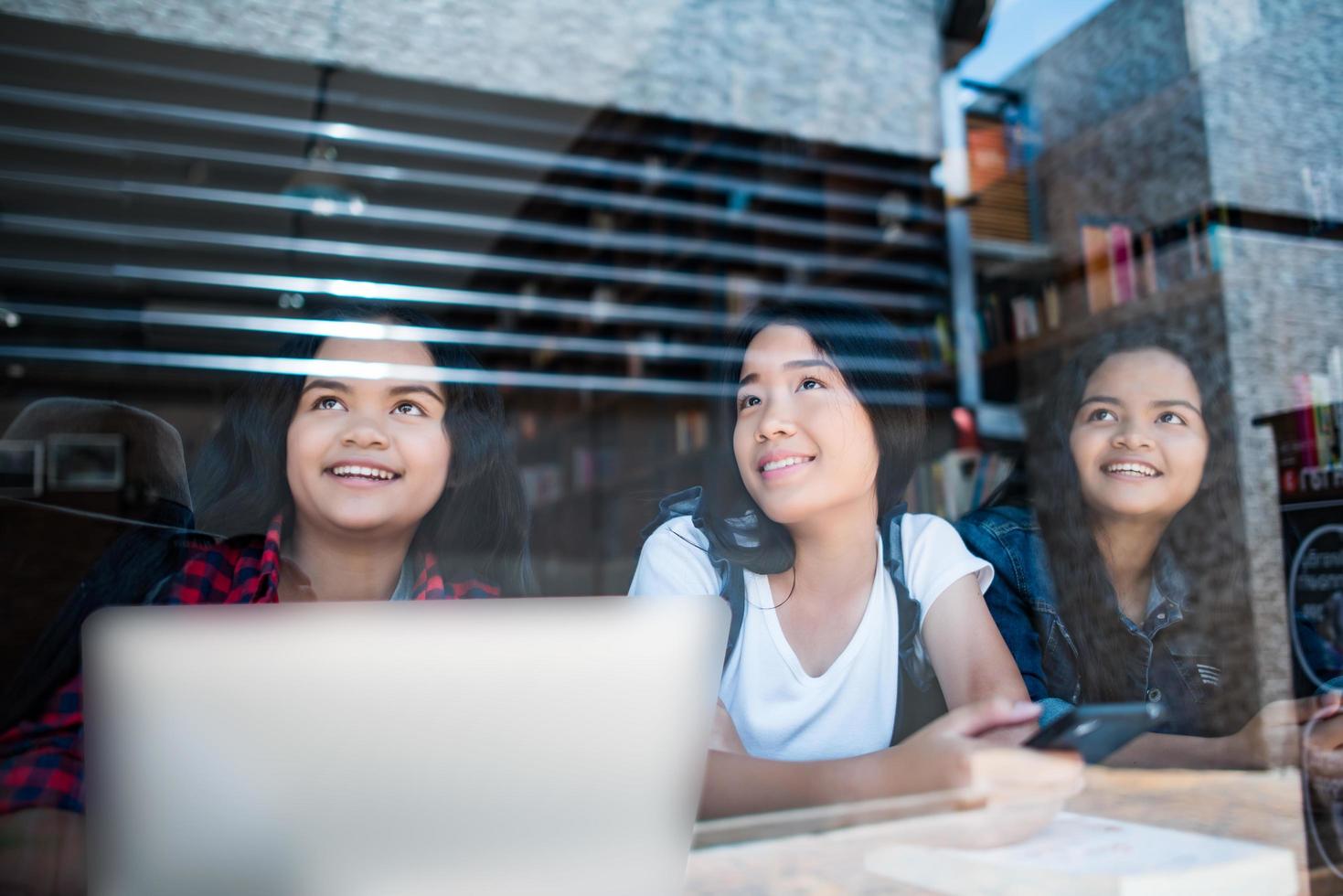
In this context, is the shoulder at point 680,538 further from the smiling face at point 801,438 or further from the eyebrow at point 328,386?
the eyebrow at point 328,386

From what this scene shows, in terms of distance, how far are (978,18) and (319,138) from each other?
2602mm

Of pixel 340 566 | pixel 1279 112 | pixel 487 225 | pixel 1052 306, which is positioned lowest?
pixel 340 566

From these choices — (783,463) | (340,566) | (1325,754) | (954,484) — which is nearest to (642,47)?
(954,484)

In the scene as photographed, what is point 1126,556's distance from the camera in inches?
72.2

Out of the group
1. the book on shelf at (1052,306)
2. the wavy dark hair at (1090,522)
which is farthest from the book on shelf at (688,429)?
the wavy dark hair at (1090,522)

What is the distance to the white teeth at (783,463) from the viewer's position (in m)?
1.61

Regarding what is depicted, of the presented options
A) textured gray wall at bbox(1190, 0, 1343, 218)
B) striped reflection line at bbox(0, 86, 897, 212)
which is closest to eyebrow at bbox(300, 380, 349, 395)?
striped reflection line at bbox(0, 86, 897, 212)

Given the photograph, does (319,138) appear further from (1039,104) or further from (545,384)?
(1039,104)

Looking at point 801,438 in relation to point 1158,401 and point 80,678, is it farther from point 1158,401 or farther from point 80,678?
point 80,678

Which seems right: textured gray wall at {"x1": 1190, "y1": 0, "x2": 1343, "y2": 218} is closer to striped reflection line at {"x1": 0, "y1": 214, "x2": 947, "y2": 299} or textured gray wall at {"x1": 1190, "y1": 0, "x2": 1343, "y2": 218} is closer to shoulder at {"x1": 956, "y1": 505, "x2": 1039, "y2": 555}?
striped reflection line at {"x1": 0, "y1": 214, "x2": 947, "y2": 299}

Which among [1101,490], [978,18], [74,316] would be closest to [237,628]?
[1101,490]

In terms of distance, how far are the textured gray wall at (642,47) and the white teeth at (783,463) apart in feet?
8.09

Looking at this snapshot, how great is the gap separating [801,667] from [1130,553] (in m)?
0.73

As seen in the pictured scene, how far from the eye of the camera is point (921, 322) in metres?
3.96
